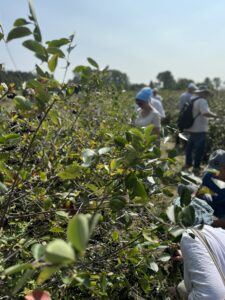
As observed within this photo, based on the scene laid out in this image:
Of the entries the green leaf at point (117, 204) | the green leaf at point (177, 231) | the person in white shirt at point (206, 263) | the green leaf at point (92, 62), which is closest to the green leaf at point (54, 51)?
the green leaf at point (92, 62)

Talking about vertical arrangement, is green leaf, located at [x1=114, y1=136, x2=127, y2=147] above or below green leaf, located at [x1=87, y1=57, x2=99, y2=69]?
below

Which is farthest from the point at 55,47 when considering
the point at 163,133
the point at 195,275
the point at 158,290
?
the point at 158,290

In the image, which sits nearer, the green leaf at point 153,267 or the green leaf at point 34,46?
the green leaf at point 34,46

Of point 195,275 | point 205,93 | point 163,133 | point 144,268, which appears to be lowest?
point 195,275

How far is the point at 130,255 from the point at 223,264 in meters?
0.67

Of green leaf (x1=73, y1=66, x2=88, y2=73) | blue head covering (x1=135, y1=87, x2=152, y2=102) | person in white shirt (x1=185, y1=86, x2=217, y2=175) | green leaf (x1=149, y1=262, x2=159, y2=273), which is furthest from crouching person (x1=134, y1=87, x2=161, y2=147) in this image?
green leaf (x1=73, y1=66, x2=88, y2=73)

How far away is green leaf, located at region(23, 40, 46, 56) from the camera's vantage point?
1149 millimetres

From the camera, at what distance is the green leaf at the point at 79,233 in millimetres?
687

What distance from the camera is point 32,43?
115 cm

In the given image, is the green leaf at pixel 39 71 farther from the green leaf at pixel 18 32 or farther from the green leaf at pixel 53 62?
the green leaf at pixel 18 32

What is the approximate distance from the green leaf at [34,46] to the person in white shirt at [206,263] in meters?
1.39

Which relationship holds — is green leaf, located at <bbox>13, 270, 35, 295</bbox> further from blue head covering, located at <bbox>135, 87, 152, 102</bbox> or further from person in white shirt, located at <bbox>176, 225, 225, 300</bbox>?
blue head covering, located at <bbox>135, 87, 152, 102</bbox>

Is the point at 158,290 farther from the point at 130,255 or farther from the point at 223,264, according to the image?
the point at 130,255

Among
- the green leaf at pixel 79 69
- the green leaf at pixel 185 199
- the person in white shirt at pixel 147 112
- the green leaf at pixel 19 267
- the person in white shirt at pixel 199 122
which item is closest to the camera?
the green leaf at pixel 19 267
